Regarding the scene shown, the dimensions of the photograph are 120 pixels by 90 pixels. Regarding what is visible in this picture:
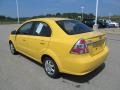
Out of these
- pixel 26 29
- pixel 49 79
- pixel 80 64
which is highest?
pixel 26 29

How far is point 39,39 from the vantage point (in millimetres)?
6066

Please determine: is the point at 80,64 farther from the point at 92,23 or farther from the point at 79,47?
the point at 92,23

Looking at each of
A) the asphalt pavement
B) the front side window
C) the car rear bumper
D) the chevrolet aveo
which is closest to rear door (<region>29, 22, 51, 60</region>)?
the chevrolet aveo

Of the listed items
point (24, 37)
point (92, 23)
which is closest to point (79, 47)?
point (24, 37)

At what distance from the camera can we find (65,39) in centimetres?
522

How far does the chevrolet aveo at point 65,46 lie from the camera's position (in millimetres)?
5047

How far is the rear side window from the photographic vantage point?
5.87m

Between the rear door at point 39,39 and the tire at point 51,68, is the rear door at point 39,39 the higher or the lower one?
the higher one

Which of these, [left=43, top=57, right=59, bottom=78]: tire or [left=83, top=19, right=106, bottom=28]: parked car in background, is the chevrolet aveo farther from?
[left=83, top=19, right=106, bottom=28]: parked car in background

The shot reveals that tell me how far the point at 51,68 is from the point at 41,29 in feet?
3.94

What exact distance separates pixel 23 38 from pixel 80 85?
2.91 m

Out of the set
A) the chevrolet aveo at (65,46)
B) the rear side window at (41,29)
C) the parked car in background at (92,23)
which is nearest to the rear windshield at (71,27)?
the chevrolet aveo at (65,46)

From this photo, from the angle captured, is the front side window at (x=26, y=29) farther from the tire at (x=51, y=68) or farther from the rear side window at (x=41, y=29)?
the tire at (x=51, y=68)

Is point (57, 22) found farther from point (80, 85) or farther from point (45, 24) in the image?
point (80, 85)
